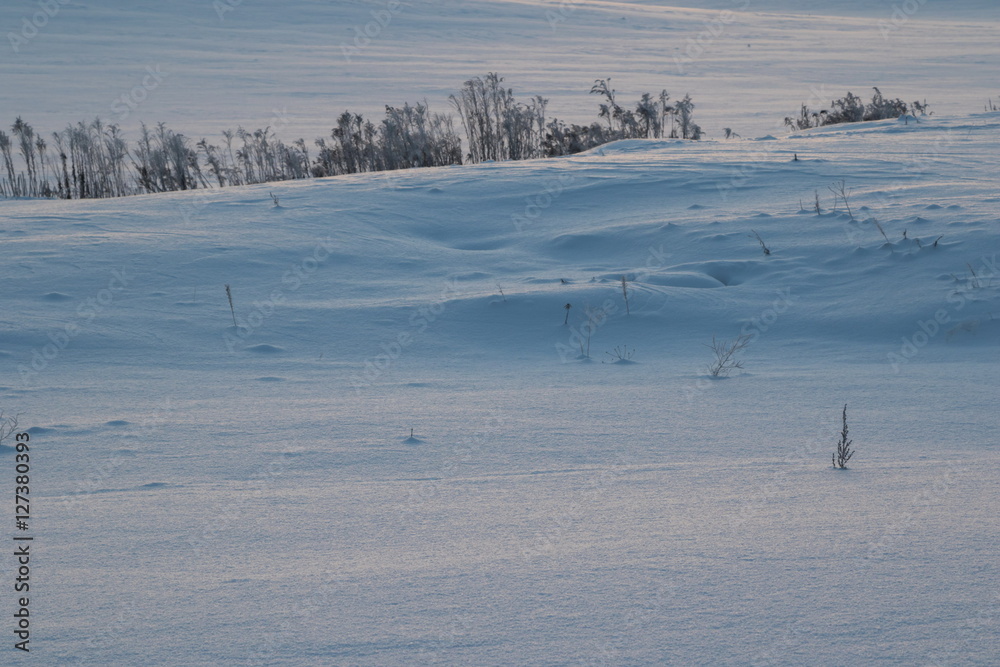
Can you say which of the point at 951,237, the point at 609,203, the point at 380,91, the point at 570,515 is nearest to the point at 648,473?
the point at 570,515

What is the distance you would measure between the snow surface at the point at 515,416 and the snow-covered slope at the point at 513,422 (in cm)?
2

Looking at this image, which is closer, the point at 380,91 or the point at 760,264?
the point at 760,264

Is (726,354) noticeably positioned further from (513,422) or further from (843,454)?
(843,454)

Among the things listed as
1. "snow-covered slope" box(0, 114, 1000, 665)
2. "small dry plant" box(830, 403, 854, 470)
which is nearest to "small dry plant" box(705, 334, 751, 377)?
"snow-covered slope" box(0, 114, 1000, 665)

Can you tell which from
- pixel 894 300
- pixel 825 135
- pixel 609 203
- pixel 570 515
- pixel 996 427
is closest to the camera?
pixel 570 515

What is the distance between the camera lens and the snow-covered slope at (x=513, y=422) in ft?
6.86

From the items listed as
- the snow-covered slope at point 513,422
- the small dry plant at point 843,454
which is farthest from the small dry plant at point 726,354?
the small dry plant at point 843,454

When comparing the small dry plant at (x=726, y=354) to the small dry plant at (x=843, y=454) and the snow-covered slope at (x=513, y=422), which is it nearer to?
the snow-covered slope at (x=513, y=422)

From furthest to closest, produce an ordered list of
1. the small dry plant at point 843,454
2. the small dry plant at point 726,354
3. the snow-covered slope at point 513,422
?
the small dry plant at point 726,354
the small dry plant at point 843,454
the snow-covered slope at point 513,422

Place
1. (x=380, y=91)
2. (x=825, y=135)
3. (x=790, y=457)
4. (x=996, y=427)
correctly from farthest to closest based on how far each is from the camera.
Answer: (x=380, y=91), (x=825, y=135), (x=996, y=427), (x=790, y=457)

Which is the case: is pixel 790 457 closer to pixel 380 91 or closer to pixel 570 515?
pixel 570 515

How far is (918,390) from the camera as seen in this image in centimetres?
411

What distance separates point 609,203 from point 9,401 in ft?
18.5

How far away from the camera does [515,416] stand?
152 inches
